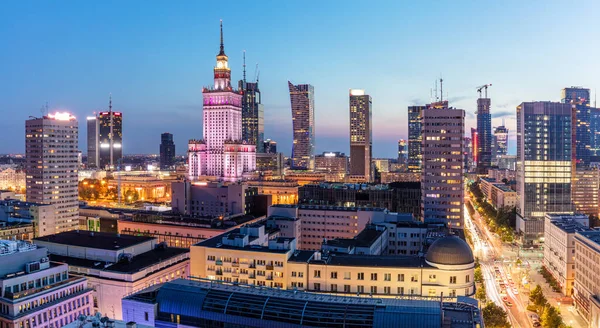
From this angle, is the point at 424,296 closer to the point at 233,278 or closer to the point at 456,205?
the point at 233,278

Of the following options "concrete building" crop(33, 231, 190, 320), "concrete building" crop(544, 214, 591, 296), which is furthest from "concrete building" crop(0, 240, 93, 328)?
"concrete building" crop(544, 214, 591, 296)

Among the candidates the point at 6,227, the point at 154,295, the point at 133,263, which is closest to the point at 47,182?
the point at 6,227

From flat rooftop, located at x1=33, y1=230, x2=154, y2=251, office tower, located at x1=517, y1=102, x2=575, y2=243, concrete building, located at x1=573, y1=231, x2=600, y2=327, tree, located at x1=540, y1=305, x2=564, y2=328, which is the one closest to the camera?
tree, located at x1=540, y1=305, x2=564, y2=328

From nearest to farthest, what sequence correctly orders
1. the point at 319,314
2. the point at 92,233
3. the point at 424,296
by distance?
the point at 319,314, the point at 424,296, the point at 92,233

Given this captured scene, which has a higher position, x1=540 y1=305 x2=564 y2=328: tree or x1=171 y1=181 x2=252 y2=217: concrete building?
x1=171 y1=181 x2=252 y2=217: concrete building

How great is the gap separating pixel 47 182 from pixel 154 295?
404 ft

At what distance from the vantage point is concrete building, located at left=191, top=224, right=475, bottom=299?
251 feet

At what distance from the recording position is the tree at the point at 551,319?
85.4 m

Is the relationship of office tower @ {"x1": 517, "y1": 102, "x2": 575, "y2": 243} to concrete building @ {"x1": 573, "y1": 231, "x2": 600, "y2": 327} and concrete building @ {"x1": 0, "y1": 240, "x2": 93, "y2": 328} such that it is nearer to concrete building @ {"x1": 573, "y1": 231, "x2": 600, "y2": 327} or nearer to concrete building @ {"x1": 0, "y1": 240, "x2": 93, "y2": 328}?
concrete building @ {"x1": 573, "y1": 231, "x2": 600, "y2": 327}

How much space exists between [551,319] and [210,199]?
112 m

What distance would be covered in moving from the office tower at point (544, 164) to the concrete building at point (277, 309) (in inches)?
4930

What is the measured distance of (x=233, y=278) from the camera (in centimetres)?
8550

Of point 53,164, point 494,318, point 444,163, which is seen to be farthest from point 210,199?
point 494,318

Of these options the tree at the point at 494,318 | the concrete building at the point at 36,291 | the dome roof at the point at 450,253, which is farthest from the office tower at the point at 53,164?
the tree at the point at 494,318
